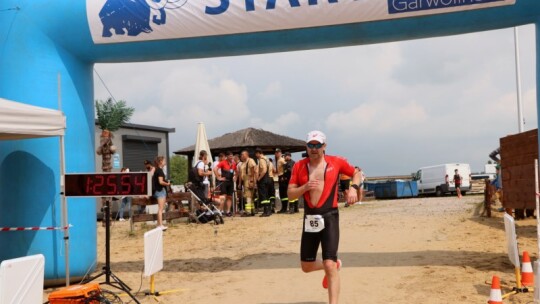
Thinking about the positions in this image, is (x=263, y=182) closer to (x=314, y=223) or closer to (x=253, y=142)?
(x=253, y=142)

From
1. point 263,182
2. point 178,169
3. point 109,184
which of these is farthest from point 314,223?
point 178,169

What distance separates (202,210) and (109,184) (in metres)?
8.69

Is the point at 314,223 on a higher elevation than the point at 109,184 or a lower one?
lower

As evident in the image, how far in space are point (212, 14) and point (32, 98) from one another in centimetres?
273

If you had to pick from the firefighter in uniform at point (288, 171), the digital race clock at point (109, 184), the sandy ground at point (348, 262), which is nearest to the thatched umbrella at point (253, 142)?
Result: the firefighter in uniform at point (288, 171)

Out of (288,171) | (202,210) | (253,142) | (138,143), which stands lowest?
(202,210)

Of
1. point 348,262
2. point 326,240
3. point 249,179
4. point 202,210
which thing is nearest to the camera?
point 326,240

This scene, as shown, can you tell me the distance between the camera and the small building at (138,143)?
25.6 m

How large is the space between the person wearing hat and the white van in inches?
1171

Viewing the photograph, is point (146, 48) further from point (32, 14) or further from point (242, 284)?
point (242, 284)

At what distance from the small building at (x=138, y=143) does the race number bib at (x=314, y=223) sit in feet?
65.1

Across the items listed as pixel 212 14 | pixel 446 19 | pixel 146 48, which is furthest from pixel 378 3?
pixel 146 48

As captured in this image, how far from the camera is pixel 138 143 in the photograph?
26.7 meters

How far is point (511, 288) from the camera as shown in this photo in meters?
6.15
